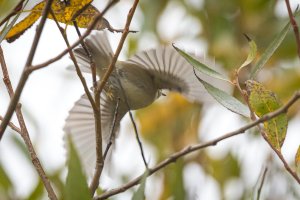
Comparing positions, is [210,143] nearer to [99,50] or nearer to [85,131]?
[99,50]

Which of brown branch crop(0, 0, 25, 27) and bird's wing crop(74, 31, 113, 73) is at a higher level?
bird's wing crop(74, 31, 113, 73)

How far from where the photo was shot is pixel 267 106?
1187mm

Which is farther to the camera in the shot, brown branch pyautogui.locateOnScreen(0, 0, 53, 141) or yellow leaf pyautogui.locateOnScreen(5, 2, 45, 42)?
yellow leaf pyautogui.locateOnScreen(5, 2, 45, 42)

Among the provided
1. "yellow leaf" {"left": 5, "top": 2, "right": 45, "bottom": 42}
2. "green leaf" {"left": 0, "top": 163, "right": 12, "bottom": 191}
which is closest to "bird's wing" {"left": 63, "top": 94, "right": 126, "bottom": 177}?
"green leaf" {"left": 0, "top": 163, "right": 12, "bottom": 191}

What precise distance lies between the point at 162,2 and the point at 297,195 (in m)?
1.07

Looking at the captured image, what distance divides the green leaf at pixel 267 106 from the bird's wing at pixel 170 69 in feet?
0.86

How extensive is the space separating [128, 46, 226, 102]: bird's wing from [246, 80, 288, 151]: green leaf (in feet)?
0.86

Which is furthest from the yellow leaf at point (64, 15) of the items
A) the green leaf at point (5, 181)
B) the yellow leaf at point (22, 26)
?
the green leaf at point (5, 181)

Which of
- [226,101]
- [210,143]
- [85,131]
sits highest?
[85,131]

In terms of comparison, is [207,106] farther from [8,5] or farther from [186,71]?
[8,5]

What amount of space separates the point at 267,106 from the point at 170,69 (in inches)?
14.3

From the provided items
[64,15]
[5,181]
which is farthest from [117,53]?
[5,181]

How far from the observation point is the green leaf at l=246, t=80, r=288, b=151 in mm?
1176

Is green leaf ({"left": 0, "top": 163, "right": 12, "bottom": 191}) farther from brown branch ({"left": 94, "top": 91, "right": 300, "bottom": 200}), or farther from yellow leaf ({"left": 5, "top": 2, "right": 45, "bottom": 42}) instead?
brown branch ({"left": 94, "top": 91, "right": 300, "bottom": 200})
